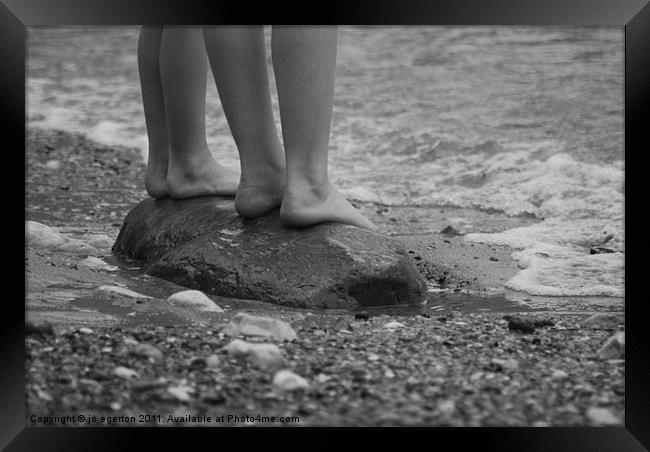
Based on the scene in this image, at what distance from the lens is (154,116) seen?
3.46 metres

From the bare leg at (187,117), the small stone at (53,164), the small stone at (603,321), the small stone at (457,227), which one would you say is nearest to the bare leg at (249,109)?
the bare leg at (187,117)

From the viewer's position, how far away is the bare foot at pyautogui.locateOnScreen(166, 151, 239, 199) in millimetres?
3289

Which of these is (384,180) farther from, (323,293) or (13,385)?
(13,385)

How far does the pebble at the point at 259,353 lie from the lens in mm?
2027

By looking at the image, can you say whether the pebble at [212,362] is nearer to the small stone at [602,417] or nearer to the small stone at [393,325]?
the small stone at [393,325]

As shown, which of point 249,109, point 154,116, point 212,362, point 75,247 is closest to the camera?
point 212,362

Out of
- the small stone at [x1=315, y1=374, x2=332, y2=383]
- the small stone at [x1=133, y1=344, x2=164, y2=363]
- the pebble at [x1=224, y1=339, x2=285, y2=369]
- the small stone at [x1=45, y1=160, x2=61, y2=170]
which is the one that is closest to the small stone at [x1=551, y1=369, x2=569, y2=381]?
the small stone at [x1=315, y1=374, x2=332, y2=383]

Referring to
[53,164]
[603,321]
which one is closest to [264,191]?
[603,321]

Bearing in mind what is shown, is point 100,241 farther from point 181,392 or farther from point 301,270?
point 181,392

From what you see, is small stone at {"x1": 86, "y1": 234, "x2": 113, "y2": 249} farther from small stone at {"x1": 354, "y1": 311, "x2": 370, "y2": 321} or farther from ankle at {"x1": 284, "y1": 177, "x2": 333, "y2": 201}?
small stone at {"x1": 354, "y1": 311, "x2": 370, "y2": 321}

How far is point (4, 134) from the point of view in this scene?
1949 millimetres

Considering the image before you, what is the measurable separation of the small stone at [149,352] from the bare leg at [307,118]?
833 mm

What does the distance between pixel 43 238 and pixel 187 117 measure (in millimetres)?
682

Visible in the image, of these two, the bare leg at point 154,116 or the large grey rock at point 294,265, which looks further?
the bare leg at point 154,116
